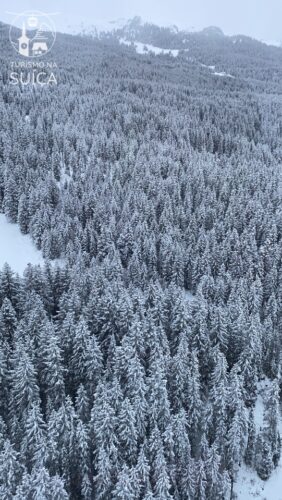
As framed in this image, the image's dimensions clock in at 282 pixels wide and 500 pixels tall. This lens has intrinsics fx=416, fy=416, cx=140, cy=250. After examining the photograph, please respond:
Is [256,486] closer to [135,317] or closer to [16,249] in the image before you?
[135,317]

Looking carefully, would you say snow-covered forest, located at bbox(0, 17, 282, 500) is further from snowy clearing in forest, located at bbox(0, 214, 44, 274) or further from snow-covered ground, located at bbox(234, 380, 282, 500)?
snowy clearing in forest, located at bbox(0, 214, 44, 274)

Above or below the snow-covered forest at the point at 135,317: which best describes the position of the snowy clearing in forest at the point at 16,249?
below

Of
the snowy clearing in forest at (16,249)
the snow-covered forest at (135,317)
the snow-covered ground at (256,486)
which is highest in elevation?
the snow-covered forest at (135,317)

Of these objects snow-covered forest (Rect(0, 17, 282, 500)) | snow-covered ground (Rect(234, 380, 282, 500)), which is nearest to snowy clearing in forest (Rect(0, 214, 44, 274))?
snow-covered forest (Rect(0, 17, 282, 500))

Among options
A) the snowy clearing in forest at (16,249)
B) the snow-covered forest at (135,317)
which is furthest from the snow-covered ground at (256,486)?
the snowy clearing in forest at (16,249)

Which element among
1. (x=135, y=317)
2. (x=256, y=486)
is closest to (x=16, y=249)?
(x=135, y=317)

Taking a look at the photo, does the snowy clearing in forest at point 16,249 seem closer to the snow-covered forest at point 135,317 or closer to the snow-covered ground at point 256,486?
the snow-covered forest at point 135,317
